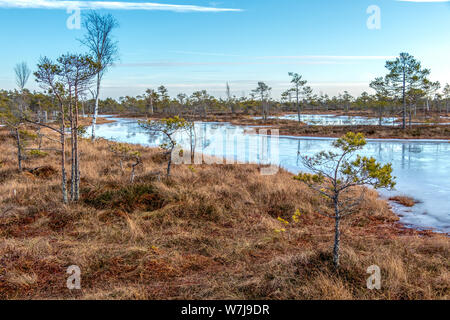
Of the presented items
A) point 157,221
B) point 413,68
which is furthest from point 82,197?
point 413,68

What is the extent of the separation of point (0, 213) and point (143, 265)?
407 cm

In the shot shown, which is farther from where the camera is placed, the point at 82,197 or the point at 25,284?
Answer: the point at 82,197

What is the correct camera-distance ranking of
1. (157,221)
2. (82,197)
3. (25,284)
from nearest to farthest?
(25,284) < (157,221) < (82,197)

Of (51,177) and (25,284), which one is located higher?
(51,177)

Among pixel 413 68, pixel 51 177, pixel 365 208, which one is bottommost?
pixel 365 208

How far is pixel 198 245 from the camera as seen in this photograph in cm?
497

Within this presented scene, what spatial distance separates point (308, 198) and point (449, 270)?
3932 mm

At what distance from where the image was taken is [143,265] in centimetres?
418

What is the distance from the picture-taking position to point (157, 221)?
606 cm

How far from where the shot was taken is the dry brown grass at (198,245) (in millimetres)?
A: 3496

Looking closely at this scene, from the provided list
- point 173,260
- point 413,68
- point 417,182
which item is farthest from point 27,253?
point 413,68

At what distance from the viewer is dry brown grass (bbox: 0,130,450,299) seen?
350 cm
